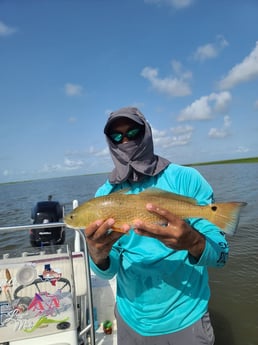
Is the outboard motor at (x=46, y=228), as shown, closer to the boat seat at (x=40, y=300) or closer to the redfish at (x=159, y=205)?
the boat seat at (x=40, y=300)

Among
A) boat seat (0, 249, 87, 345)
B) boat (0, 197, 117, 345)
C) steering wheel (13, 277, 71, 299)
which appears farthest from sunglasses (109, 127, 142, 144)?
steering wheel (13, 277, 71, 299)

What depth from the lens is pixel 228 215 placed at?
2.18 m

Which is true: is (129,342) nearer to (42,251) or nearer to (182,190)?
(182,190)

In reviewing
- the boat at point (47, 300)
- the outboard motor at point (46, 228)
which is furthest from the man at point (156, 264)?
the outboard motor at point (46, 228)

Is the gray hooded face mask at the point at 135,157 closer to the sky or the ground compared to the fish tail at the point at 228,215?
closer to the sky

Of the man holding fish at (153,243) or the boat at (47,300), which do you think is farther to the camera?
the boat at (47,300)

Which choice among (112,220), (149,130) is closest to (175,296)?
(112,220)

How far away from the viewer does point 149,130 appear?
2746 millimetres

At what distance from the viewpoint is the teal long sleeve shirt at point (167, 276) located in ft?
7.82

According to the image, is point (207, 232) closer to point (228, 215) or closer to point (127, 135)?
point (228, 215)

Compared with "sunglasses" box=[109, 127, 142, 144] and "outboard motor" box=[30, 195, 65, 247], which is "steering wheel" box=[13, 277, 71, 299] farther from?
"outboard motor" box=[30, 195, 65, 247]

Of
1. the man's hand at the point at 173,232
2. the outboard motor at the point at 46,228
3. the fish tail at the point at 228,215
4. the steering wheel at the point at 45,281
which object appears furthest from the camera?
the outboard motor at the point at 46,228

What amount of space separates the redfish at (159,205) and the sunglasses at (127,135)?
1.92ft

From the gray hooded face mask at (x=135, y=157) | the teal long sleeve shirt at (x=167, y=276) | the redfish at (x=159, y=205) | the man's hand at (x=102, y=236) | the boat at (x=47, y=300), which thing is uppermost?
the gray hooded face mask at (x=135, y=157)
